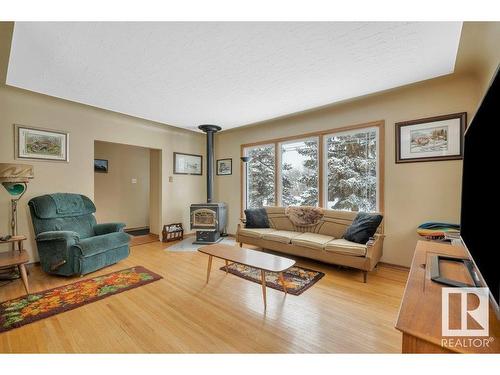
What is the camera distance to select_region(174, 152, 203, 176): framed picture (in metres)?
4.95

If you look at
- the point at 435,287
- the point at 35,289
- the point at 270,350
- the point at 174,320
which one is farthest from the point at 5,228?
the point at 435,287

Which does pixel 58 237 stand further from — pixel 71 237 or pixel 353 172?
pixel 353 172

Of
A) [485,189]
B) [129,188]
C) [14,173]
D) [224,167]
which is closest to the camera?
[485,189]

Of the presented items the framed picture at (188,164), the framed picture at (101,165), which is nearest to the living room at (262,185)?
the framed picture at (188,164)

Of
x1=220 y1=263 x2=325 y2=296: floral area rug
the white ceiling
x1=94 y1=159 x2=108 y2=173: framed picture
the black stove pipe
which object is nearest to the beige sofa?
x1=220 y1=263 x2=325 y2=296: floral area rug

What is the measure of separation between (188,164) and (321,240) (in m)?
3.49

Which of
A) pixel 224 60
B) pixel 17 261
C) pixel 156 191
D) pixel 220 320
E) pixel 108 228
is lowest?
pixel 220 320

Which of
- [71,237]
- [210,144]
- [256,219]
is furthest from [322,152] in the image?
[71,237]

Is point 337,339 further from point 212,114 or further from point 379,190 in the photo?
point 212,114

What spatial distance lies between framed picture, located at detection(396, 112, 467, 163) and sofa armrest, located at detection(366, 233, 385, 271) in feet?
3.69

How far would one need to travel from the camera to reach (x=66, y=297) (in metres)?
2.23

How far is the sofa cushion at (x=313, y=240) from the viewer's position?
297cm

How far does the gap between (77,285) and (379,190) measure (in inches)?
161

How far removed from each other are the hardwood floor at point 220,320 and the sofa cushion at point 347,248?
339 mm
